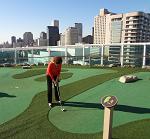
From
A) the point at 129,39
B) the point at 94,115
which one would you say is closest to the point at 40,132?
the point at 94,115

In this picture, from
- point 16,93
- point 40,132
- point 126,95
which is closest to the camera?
point 40,132

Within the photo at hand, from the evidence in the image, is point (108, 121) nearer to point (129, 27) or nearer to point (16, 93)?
point (16, 93)

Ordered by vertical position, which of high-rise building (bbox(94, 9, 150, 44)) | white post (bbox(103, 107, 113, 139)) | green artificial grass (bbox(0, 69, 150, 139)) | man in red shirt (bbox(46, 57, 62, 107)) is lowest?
green artificial grass (bbox(0, 69, 150, 139))

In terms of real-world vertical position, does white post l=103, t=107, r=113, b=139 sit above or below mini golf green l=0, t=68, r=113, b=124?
above

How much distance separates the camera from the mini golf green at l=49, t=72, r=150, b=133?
563cm

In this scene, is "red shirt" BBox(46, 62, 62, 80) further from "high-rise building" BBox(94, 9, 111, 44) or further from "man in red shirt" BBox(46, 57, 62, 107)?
"high-rise building" BBox(94, 9, 111, 44)

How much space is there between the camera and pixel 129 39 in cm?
11012

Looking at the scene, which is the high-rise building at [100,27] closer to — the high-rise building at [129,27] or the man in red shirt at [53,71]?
the high-rise building at [129,27]

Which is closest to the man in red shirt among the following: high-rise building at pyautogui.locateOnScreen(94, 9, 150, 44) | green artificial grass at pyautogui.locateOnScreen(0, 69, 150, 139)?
green artificial grass at pyautogui.locateOnScreen(0, 69, 150, 139)

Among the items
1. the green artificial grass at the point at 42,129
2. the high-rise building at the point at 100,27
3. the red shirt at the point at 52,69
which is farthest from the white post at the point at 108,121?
the high-rise building at the point at 100,27

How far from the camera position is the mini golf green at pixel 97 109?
18.5 feet

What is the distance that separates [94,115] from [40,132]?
5.05ft

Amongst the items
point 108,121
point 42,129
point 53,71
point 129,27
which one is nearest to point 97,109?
point 53,71

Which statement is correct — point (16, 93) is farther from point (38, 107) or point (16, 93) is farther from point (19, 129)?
point (19, 129)
